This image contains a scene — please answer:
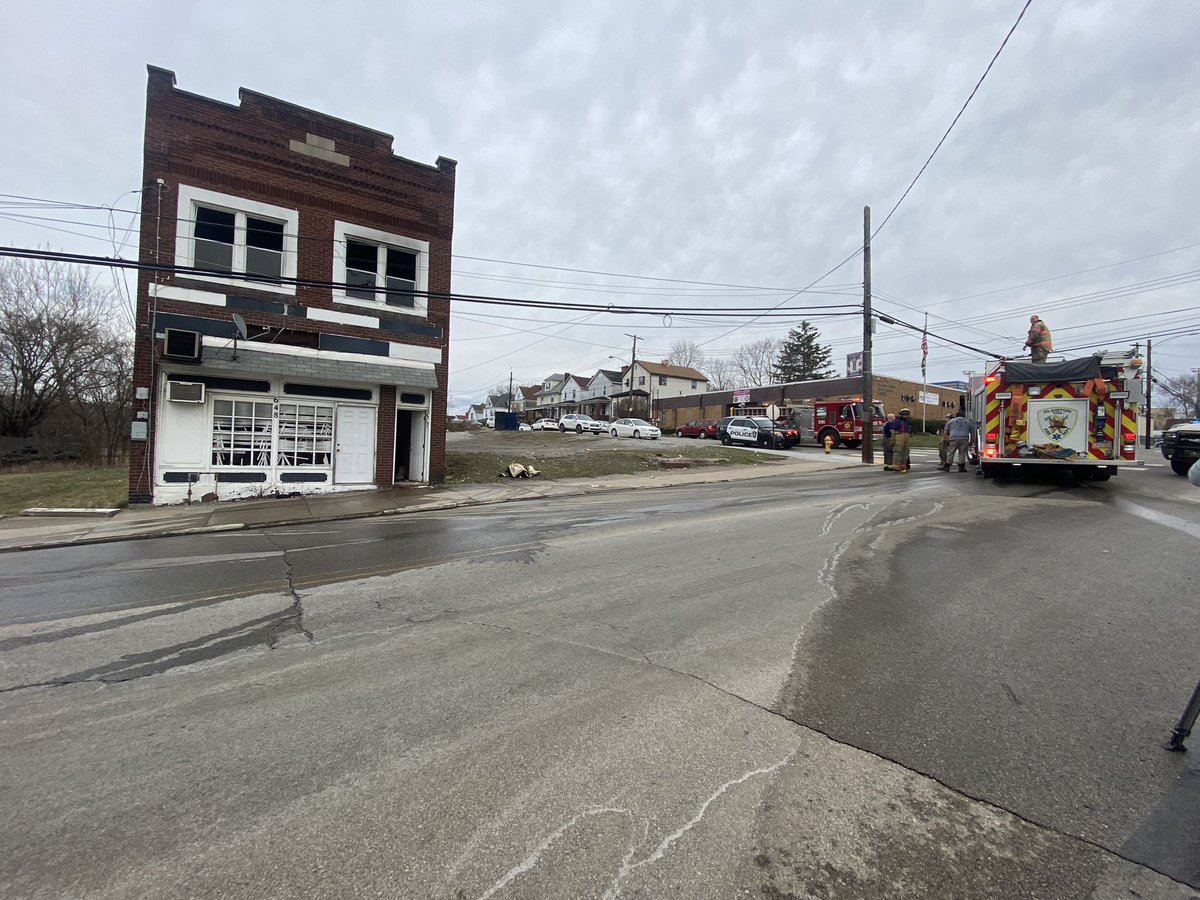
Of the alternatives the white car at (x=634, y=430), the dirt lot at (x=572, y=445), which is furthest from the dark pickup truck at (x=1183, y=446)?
the white car at (x=634, y=430)

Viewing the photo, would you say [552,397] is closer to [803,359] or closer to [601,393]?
[601,393]

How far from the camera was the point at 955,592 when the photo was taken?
18.2 ft

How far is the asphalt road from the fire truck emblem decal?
806cm

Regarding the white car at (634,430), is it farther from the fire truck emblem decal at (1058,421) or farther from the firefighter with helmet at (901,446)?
the fire truck emblem decal at (1058,421)

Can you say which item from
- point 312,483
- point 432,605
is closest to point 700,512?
point 432,605

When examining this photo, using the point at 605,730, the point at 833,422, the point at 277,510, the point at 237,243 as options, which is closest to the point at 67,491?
the point at 237,243

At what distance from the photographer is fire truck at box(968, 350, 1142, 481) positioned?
1295cm

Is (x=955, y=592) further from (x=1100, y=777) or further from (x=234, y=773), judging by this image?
(x=234, y=773)

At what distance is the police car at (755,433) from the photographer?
112 ft

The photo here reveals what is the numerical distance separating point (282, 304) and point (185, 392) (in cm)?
301

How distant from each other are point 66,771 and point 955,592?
6442 millimetres

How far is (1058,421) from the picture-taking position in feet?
44.5

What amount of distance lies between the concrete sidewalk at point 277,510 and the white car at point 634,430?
22.9 metres

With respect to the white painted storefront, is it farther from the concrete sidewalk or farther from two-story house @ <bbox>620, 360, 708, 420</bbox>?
two-story house @ <bbox>620, 360, 708, 420</bbox>
